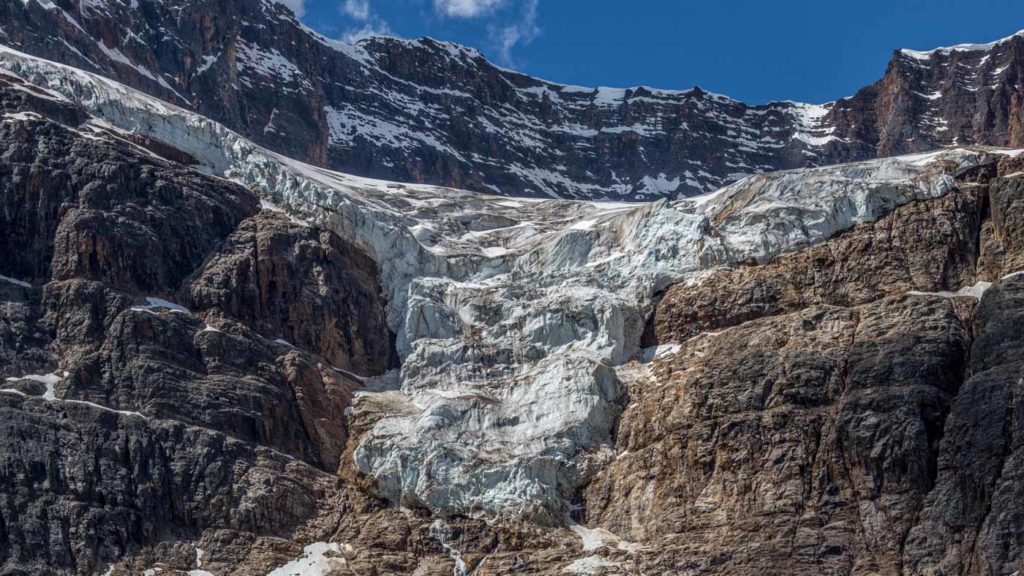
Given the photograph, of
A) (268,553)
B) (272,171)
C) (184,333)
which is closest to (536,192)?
(272,171)

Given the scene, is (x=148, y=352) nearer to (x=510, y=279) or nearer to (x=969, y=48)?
(x=510, y=279)

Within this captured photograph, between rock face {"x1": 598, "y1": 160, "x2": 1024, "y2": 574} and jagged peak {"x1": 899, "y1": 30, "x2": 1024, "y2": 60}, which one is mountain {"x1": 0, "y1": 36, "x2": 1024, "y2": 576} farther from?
jagged peak {"x1": 899, "y1": 30, "x2": 1024, "y2": 60}

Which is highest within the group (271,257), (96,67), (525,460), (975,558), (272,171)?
(96,67)

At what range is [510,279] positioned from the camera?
107 meters

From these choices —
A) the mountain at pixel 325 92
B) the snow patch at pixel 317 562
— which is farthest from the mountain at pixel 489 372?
the mountain at pixel 325 92

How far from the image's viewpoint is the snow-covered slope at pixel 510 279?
85938mm

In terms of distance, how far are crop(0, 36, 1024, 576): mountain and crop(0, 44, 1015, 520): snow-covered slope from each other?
0.23 metres

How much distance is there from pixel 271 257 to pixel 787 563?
41854 millimetres

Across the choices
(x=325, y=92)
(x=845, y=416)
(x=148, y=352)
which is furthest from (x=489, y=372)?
(x=325, y=92)

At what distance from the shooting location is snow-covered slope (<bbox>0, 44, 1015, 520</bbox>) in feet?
282

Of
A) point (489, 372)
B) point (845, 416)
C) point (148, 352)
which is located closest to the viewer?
point (845, 416)

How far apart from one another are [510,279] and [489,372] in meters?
12.9

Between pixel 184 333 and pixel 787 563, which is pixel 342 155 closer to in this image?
pixel 184 333

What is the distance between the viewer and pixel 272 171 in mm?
111500
